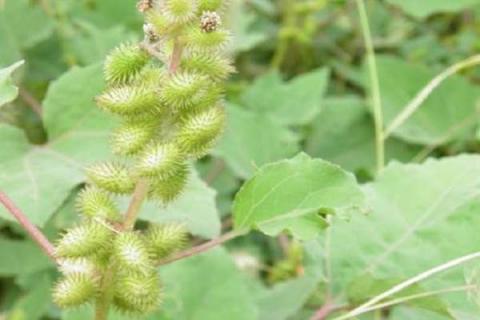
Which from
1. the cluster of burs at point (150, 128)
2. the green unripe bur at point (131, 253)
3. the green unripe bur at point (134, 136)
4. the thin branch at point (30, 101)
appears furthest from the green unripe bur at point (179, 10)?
the thin branch at point (30, 101)

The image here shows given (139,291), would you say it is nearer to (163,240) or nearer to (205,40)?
(163,240)

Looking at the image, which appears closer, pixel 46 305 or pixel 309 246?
pixel 309 246

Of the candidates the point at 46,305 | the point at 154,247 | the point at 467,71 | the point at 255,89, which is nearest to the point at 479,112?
the point at 467,71

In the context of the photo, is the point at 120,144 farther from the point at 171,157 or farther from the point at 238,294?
the point at 238,294

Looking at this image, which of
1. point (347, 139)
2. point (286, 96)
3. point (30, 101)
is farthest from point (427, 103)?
point (30, 101)

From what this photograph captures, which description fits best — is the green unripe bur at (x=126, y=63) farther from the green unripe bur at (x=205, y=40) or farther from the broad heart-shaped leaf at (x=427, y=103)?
the broad heart-shaped leaf at (x=427, y=103)

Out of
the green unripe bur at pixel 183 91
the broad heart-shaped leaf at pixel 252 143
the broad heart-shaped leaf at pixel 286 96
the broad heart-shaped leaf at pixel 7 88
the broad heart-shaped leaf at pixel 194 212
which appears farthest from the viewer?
the broad heart-shaped leaf at pixel 286 96
